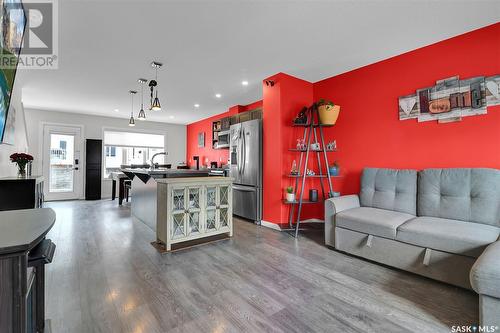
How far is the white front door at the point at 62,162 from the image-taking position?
20.2ft

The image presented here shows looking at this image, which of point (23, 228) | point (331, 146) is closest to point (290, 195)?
point (331, 146)

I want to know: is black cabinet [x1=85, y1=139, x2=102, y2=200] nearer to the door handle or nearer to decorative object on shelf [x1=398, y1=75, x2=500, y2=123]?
the door handle

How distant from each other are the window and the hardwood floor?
475 centimetres

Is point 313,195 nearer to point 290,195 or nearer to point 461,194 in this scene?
point 290,195

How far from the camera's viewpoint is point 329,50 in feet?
9.62

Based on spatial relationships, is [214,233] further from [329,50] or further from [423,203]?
[329,50]

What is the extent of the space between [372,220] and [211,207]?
2011 mm

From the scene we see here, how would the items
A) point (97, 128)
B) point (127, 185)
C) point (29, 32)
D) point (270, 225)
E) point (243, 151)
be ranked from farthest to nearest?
point (97, 128) < point (127, 185) < point (243, 151) < point (270, 225) < point (29, 32)

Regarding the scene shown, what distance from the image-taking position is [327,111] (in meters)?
3.38

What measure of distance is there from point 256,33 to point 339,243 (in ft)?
8.73

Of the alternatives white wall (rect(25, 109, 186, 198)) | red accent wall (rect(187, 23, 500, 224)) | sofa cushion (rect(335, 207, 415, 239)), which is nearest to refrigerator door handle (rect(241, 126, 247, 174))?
red accent wall (rect(187, 23, 500, 224))

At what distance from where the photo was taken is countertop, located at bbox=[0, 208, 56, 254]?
0.73m

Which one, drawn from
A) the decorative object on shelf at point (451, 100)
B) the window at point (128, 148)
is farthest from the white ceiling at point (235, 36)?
the window at point (128, 148)

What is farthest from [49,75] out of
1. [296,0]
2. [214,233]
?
[296,0]
